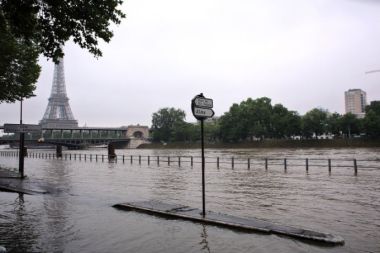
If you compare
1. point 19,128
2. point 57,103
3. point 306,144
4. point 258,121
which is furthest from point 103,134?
point 19,128

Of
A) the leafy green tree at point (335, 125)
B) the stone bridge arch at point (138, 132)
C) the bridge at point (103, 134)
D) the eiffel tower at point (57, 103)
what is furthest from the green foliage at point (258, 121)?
the eiffel tower at point (57, 103)

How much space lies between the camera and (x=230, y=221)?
9.12 m

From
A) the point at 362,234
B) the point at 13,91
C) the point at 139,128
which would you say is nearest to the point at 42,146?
the point at 139,128

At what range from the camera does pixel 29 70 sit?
28.7 metres

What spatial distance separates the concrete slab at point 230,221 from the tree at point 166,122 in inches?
5926

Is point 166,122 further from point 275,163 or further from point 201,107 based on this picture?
point 201,107

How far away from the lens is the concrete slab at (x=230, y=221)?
779 centimetres

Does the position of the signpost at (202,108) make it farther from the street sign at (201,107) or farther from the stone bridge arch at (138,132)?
the stone bridge arch at (138,132)

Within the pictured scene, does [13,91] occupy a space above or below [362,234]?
above

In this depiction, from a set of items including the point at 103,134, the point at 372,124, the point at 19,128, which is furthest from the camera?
the point at 103,134

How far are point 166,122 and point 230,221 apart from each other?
16398cm

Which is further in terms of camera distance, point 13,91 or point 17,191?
point 13,91

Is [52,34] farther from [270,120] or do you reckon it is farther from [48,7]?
[270,120]

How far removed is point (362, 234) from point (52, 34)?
1004cm
